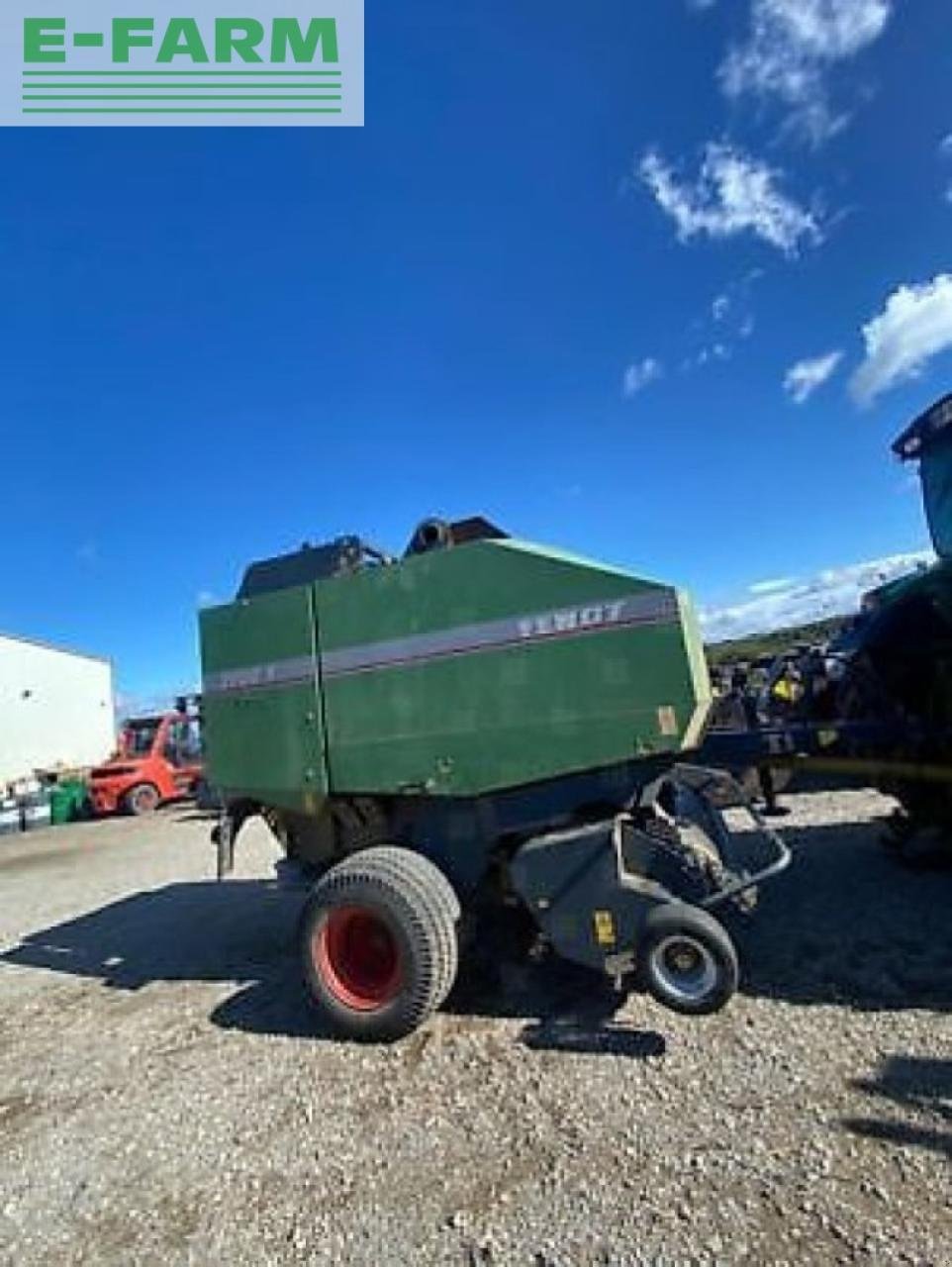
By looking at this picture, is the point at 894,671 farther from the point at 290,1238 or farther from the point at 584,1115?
the point at 290,1238

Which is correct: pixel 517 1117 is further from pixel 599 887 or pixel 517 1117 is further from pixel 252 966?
pixel 252 966

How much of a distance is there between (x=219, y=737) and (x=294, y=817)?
2.19ft

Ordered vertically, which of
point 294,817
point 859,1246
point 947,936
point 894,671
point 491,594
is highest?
point 491,594

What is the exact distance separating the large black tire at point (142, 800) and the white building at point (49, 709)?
10.00 metres

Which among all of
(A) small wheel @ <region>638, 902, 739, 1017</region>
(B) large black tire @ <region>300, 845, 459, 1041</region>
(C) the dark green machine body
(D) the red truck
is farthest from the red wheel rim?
(D) the red truck

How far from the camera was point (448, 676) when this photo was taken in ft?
14.6

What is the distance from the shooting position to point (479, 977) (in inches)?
189

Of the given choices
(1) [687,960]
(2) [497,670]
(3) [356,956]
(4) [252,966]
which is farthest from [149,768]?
(1) [687,960]

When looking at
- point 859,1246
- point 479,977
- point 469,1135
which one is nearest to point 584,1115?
point 469,1135

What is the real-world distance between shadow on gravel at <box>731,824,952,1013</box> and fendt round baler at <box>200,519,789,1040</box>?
0.53m

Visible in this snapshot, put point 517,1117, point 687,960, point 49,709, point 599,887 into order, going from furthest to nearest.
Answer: point 49,709 → point 599,887 → point 687,960 → point 517,1117

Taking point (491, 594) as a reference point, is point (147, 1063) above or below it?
below

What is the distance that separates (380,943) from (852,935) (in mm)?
2649

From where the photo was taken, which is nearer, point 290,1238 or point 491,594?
point 290,1238
